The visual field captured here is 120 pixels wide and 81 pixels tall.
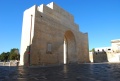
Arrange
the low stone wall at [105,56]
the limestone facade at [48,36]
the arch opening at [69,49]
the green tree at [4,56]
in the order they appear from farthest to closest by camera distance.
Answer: the green tree at [4,56] < the low stone wall at [105,56] < the arch opening at [69,49] < the limestone facade at [48,36]

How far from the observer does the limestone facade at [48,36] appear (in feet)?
65.3

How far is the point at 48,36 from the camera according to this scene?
22.8 metres

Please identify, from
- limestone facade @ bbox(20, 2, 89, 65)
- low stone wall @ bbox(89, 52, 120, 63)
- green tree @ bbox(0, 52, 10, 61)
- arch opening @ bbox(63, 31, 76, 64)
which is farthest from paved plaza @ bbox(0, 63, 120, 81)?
green tree @ bbox(0, 52, 10, 61)

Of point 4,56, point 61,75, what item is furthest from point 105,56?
point 4,56

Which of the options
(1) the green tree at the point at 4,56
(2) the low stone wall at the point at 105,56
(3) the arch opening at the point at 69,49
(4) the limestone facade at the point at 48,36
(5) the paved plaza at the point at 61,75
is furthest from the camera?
(1) the green tree at the point at 4,56

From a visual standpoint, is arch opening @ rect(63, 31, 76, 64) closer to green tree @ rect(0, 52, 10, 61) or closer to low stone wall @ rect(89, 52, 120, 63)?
low stone wall @ rect(89, 52, 120, 63)

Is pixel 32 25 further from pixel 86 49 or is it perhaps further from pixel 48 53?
pixel 86 49

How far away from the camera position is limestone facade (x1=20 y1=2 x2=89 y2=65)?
19891mm

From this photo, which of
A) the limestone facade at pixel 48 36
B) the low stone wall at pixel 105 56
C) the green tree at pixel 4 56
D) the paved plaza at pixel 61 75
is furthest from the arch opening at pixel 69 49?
the green tree at pixel 4 56

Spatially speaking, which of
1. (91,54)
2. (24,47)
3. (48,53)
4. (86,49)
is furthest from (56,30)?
(91,54)

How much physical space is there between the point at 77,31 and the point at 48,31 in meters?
12.0

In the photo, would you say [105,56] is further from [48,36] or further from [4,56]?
[4,56]

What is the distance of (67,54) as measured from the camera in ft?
101

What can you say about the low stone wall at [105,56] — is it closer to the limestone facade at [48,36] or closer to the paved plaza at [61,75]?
the limestone facade at [48,36]
